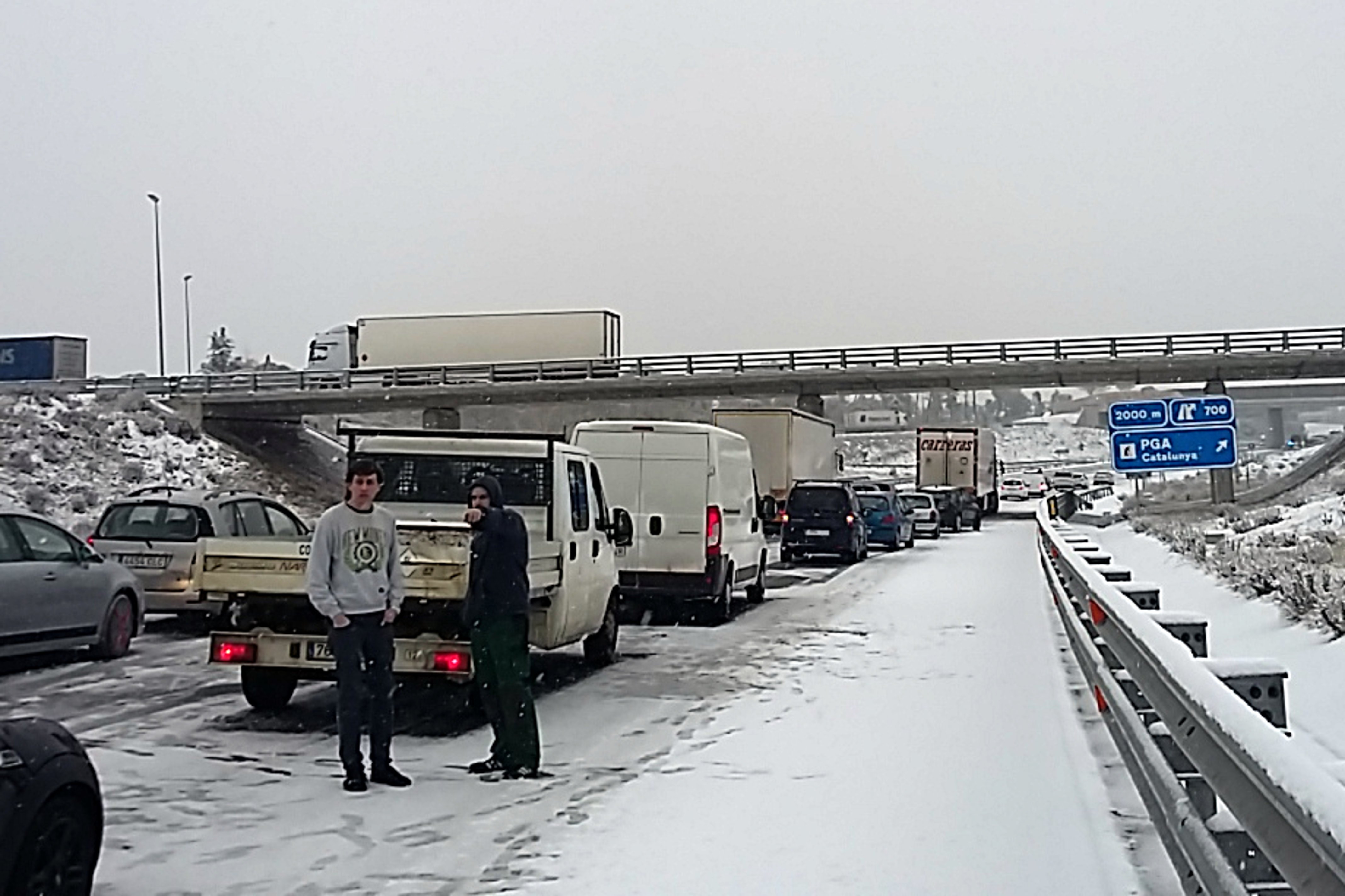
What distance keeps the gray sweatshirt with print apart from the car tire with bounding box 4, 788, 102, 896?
A: 8.76ft

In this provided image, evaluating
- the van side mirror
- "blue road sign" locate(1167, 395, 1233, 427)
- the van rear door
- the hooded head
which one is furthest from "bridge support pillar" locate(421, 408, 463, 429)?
the hooded head

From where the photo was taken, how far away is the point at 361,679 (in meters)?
8.78

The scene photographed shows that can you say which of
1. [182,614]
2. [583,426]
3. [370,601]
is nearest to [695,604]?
[583,426]

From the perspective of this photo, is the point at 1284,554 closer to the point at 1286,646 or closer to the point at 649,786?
the point at 1286,646

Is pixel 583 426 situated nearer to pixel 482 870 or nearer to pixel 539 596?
pixel 539 596

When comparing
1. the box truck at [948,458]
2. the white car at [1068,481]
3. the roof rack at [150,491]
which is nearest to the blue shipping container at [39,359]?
the box truck at [948,458]

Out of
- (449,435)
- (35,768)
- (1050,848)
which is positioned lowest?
(1050,848)

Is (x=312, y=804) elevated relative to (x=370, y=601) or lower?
lower

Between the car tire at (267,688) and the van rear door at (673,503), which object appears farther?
the van rear door at (673,503)

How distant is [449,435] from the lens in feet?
44.2

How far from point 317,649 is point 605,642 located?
4400 mm

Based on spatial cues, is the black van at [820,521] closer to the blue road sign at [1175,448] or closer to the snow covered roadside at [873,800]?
the blue road sign at [1175,448]

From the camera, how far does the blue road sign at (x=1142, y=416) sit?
20562 millimetres

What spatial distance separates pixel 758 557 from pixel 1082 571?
11039mm
